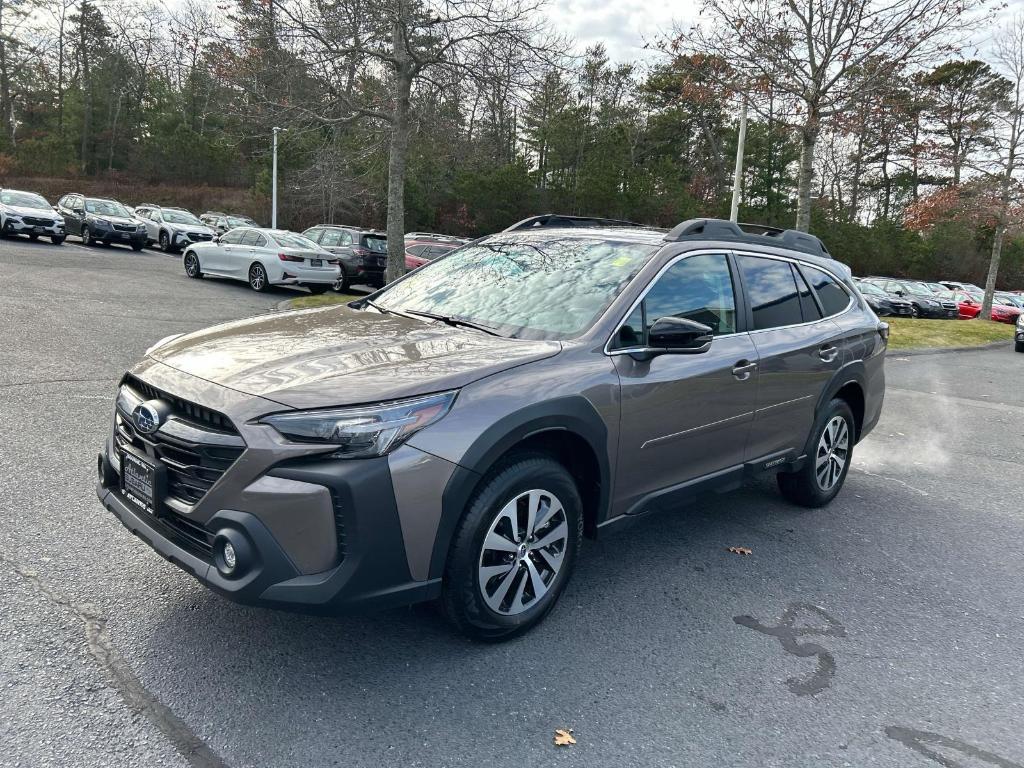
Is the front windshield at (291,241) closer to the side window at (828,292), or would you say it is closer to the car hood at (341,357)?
the side window at (828,292)

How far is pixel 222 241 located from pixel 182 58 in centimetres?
449

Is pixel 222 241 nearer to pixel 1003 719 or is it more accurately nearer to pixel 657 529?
pixel 657 529

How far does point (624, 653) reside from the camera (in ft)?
10.9

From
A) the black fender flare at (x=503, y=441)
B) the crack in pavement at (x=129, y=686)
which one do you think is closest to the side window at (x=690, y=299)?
the black fender flare at (x=503, y=441)

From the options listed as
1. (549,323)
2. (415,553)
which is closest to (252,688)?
(415,553)

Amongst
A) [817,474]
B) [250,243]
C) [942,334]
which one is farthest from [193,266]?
[942,334]

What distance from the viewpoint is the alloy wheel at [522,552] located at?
125 inches

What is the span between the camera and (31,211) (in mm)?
22875

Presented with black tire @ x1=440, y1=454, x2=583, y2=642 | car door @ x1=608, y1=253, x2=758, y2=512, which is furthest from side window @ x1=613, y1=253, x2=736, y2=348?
black tire @ x1=440, y1=454, x2=583, y2=642

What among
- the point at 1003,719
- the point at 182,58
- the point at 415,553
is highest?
the point at 182,58

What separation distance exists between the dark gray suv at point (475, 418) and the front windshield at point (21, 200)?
2370 cm

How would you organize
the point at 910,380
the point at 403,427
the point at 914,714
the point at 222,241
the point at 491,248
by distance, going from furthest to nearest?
the point at 222,241, the point at 910,380, the point at 491,248, the point at 914,714, the point at 403,427

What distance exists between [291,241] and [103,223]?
1134 cm

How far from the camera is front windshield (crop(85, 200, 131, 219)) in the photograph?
26.1 m
